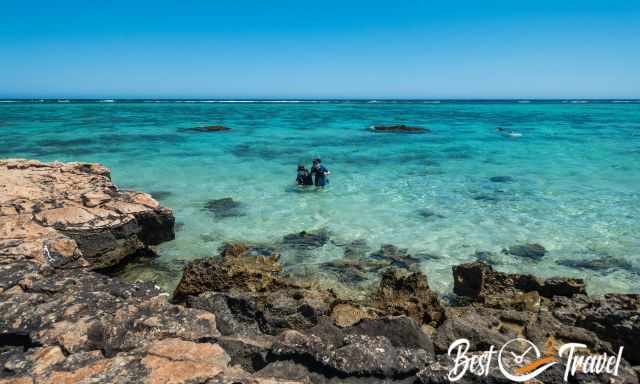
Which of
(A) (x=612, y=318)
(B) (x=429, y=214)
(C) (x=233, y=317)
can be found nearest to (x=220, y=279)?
(C) (x=233, y=317)

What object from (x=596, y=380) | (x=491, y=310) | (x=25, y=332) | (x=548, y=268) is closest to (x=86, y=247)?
(x=25, y=332)

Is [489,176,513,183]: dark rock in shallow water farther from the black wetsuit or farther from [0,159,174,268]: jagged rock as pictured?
[0,159,174,268]: jagged rock

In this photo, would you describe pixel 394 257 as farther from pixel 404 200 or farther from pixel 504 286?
pixel 404 200

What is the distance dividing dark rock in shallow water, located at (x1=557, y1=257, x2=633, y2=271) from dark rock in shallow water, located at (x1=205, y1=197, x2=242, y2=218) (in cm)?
844

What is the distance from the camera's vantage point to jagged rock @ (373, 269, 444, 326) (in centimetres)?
554

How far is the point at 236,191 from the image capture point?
1436cm

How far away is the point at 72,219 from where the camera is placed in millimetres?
7402

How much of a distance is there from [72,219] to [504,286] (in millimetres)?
7956

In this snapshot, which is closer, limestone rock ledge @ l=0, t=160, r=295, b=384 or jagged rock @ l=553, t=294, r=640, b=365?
limestone rock ledge @ l=0, t=160, r=295, b=384

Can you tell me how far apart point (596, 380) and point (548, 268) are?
5452 mm

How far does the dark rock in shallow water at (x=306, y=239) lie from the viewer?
9.33 metres

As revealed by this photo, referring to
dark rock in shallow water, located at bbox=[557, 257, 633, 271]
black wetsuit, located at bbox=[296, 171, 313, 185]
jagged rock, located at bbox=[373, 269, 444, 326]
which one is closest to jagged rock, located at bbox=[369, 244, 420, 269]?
jagged rock, located at bbox=[373, 269, 444, 326]

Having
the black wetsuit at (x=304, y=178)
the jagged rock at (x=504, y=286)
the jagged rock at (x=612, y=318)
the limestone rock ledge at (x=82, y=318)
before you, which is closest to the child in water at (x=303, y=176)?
the black wetsuit at (x=304, y=178)

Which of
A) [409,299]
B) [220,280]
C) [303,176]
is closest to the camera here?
[409,299]
